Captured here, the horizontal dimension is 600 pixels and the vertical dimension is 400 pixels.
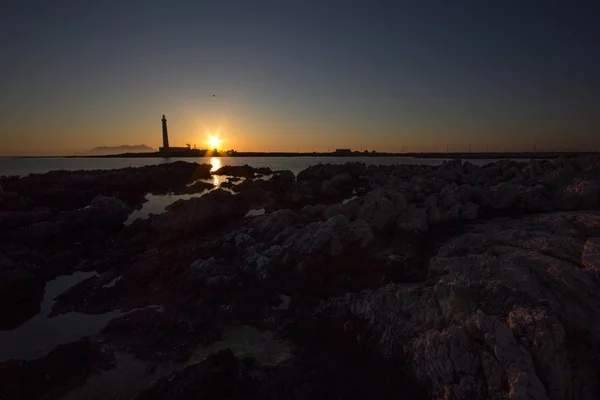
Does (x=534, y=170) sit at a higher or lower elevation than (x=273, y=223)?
higher

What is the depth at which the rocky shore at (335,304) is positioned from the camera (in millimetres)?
7039

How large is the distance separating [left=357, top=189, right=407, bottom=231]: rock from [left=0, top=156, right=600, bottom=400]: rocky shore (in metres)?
0.07

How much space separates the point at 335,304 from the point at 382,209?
671 centimetres

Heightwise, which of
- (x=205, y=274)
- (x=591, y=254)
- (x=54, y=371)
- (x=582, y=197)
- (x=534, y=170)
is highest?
(x=534, y=170)

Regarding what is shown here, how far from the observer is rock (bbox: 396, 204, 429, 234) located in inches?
580

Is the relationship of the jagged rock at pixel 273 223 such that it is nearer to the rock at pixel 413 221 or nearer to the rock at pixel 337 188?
the rock at pixel 413 221

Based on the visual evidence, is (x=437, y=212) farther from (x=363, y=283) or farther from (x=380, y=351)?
(x=380, y=351)

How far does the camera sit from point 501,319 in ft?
24.1

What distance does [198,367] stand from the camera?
7.80 m

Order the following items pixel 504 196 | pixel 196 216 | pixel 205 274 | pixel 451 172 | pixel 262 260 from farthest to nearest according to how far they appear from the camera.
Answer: pixel 451 172
pixel 196 216
pixel 504 196
pixel 262 260
pixel 205 274

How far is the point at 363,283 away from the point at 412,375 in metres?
3.89

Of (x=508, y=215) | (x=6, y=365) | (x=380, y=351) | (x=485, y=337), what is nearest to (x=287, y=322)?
(x=380, y=351)

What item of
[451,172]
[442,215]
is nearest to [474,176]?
[451,172]

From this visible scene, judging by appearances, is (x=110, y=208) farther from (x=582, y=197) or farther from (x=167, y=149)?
(x=167, y=149)
